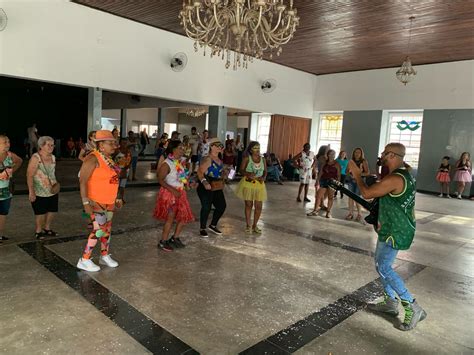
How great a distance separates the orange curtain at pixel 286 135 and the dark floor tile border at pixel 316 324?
1035 centimetres

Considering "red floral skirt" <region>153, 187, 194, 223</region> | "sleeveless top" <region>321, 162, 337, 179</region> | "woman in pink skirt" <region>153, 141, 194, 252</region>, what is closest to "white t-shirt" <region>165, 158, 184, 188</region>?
"woman in pink skirt" <region>153, 141, 194, 252</region>

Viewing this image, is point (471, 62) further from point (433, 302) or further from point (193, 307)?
point (193, 307)

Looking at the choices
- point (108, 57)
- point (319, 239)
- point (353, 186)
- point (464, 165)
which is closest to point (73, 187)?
point (108, 57)

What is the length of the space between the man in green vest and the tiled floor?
233 mm

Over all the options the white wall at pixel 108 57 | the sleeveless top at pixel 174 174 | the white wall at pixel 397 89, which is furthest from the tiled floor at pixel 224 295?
the white wall at pixel 397 89

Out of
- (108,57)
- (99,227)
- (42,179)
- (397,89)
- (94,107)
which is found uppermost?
(397,89)

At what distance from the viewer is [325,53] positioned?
10852 millimetres

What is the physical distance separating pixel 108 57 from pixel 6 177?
497 centimetres

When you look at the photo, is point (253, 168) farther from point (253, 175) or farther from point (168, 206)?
point (168, 206)

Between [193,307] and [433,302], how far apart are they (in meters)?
2.29

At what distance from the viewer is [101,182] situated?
3531 millimetres

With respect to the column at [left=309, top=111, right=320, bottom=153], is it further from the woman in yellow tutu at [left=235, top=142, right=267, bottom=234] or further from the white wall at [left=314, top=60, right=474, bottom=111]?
the woman in yellow tutu at [left=235, top=142, right=267, bottom=234]

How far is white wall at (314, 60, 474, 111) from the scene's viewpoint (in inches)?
435

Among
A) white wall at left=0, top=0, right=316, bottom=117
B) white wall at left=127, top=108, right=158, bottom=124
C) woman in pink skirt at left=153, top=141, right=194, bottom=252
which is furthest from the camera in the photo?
white wall at left=127, top=108, right=158, bottom=124
